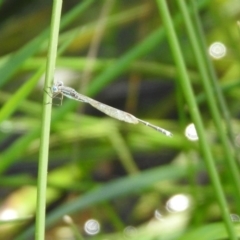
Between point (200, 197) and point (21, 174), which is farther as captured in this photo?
point (21, 174)

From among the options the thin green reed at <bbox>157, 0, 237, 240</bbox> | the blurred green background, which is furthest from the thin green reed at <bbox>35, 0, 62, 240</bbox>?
the blurred green background

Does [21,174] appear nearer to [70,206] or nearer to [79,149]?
[79,149]

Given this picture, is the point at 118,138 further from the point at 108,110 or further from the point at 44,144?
the point at 44,144

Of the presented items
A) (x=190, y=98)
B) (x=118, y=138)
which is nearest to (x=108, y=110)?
(x=190, y=98)

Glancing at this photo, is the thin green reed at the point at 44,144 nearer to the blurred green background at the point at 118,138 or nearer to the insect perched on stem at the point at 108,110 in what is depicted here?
the insect perched on stem at the point at 108,110

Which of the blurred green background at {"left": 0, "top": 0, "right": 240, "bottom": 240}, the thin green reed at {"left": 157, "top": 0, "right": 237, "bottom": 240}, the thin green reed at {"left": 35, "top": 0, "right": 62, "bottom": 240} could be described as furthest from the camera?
the blurred green background at {"left": 0, "top": 0, "right": 240, "bottom": 240}

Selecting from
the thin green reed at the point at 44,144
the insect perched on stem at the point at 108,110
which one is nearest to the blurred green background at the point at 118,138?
the insect perched on stem at the point at 108,110

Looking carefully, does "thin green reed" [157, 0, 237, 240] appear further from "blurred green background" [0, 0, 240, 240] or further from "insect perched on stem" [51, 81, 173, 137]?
"blurred green background" [0, 0, 240, 240]

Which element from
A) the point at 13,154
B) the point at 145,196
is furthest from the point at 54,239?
the point at 13,154
